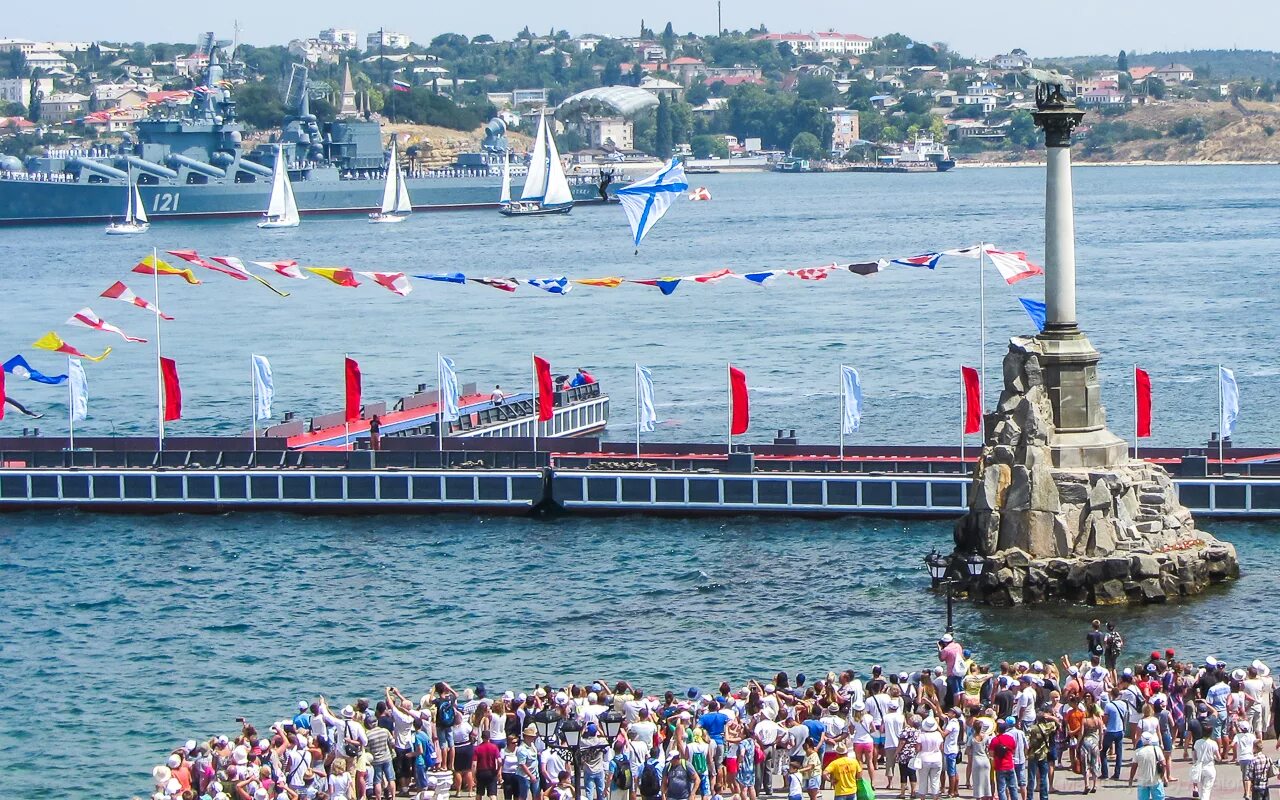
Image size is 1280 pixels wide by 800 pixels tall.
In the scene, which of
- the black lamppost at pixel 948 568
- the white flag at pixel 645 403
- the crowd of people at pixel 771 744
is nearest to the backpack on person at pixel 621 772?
the crowd of people at pixel 771 744

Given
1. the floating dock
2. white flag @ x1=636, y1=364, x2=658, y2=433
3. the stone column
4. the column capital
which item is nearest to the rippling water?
the floating dock

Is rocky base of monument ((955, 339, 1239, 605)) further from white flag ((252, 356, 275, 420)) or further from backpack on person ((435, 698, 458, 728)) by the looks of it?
white flag ((252, 356, 275, 420))

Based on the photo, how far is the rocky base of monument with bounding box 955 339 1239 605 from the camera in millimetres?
38125

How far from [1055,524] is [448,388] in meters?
19.9

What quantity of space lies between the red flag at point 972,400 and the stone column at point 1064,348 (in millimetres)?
8106

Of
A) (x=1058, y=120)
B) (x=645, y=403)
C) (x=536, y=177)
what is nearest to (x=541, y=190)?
(x=536, y=177)

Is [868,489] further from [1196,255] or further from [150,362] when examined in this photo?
[1196,255]

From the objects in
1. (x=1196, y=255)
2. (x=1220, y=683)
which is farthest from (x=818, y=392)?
(x=1196, y=255)

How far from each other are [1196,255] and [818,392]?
61.4 meters

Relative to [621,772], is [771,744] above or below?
above

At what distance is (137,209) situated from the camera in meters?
185

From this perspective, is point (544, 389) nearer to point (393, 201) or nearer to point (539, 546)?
point (539, 546)

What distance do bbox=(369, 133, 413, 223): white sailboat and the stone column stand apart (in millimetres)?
157001

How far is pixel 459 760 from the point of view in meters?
24.3
